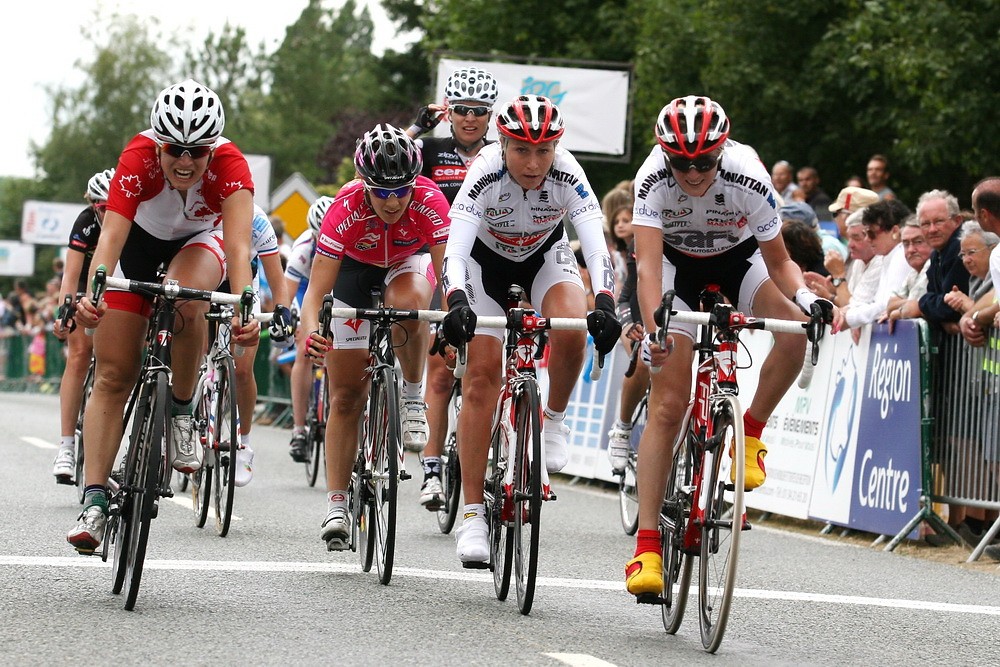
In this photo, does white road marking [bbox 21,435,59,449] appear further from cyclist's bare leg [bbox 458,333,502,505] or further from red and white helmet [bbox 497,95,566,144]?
red and white helmet [bbox 497,95,566,144]

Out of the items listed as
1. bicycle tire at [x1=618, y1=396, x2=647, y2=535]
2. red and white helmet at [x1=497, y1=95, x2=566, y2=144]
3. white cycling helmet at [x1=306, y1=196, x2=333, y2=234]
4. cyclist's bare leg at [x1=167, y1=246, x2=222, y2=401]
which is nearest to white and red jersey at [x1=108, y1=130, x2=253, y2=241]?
cyclist's bare leg at [x1=167, y1=246, x2=222, y2=401]

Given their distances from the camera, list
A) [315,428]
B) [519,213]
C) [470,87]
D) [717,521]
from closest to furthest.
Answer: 1. [717,521]
2. [519,213]
3. [470,87]
4. [315,428]

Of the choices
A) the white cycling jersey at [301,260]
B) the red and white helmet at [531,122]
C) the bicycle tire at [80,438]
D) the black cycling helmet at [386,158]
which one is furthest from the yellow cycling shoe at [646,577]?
the white cycling jersey at [301,260]

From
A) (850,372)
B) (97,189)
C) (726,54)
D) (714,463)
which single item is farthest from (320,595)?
(726,54)

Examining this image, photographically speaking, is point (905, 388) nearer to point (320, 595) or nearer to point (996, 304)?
point (996, 304)

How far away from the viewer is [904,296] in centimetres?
1163

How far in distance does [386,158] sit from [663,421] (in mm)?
1943

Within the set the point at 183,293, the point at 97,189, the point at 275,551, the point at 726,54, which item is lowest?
the point at 275,551

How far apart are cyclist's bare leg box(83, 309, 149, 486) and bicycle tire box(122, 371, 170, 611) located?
1.36 feet

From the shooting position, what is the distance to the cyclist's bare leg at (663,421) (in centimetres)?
704

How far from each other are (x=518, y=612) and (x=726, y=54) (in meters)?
24.4

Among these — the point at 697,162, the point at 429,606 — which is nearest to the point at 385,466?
the point at 429,606

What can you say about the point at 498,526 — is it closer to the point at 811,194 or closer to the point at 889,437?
the point at 889,437

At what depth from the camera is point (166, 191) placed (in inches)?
303
